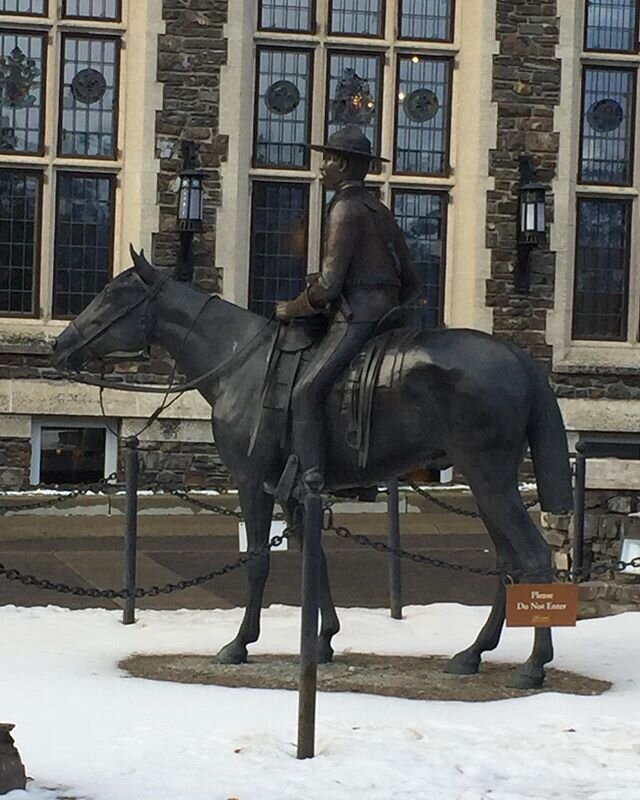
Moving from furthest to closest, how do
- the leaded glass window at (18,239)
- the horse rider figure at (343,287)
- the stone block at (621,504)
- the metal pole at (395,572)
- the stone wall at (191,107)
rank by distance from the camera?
1. the leaded glass window at (18,239)
2. the stone wall at (191,107)
3. the stone block at (621,504)
4. the metal pole at (395,572)
5. the horse rider figure at (343,287)

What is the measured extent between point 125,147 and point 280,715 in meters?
11.5

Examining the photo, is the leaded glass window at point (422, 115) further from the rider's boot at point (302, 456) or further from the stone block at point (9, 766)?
the stone block at point (9, 766)

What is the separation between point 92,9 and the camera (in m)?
18.2

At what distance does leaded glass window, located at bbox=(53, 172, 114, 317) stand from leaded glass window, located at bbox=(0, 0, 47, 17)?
1773mm

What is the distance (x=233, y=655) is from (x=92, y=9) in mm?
10943

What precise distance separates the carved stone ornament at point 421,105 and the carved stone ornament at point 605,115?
70.9 inches

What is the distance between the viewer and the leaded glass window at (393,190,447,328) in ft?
61.2

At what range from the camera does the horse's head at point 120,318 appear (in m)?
9.45

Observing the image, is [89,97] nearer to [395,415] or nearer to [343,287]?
[343,287]

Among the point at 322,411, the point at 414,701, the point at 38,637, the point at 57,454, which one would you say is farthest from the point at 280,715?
the point at 57,454

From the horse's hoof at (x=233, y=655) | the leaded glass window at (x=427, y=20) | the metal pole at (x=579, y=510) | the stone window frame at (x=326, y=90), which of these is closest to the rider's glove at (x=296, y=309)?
the horse's hoof at (x=233, y=655)

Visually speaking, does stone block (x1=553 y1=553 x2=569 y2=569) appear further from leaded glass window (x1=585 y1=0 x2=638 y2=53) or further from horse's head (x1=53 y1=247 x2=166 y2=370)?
leaded glass window (x1=585 y1=0 x2=638 y2=53)

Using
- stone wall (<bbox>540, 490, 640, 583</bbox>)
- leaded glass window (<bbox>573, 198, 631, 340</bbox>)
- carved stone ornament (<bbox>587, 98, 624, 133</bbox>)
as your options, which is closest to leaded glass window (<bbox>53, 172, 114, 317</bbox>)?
leaded glass window (<bbox>573, 198, 631, 340</bbox>)

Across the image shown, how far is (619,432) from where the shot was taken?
18797 mm
